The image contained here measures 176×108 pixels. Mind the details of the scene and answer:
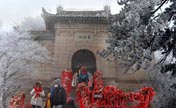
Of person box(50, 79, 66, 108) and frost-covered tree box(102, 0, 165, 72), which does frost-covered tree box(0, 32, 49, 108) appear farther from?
frost-covered tree box(102, 0, 165, 72)

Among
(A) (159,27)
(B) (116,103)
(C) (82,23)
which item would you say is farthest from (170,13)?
(C) (82,23)

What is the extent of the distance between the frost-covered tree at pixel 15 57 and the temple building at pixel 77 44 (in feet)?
2.35

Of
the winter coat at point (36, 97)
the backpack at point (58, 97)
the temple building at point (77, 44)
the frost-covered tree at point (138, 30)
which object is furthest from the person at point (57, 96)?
the temple building at point (77, 44)

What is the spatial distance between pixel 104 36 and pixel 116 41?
11760 millimetres

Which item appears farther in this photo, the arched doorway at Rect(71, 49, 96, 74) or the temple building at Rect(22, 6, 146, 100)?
the arched doorway at Rect(71, 49, 96, 74)

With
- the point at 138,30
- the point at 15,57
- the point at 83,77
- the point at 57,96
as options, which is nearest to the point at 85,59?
the point at 15,57

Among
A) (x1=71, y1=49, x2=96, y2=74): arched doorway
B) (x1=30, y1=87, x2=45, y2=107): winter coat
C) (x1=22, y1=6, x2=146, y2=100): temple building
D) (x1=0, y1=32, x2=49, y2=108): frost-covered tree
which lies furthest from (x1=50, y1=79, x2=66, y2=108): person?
(x1=71, y1=49, x2=96, y2=74): arched doorway

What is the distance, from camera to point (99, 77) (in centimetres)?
1647

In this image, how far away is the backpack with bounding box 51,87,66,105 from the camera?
9.13 meters

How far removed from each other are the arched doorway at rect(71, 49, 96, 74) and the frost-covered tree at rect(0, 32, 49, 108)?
6.99ft

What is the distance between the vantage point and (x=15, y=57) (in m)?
17.8

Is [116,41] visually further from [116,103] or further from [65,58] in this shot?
[65,58]

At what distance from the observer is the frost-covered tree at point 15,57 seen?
57.3ft

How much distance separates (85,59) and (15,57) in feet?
17.7
